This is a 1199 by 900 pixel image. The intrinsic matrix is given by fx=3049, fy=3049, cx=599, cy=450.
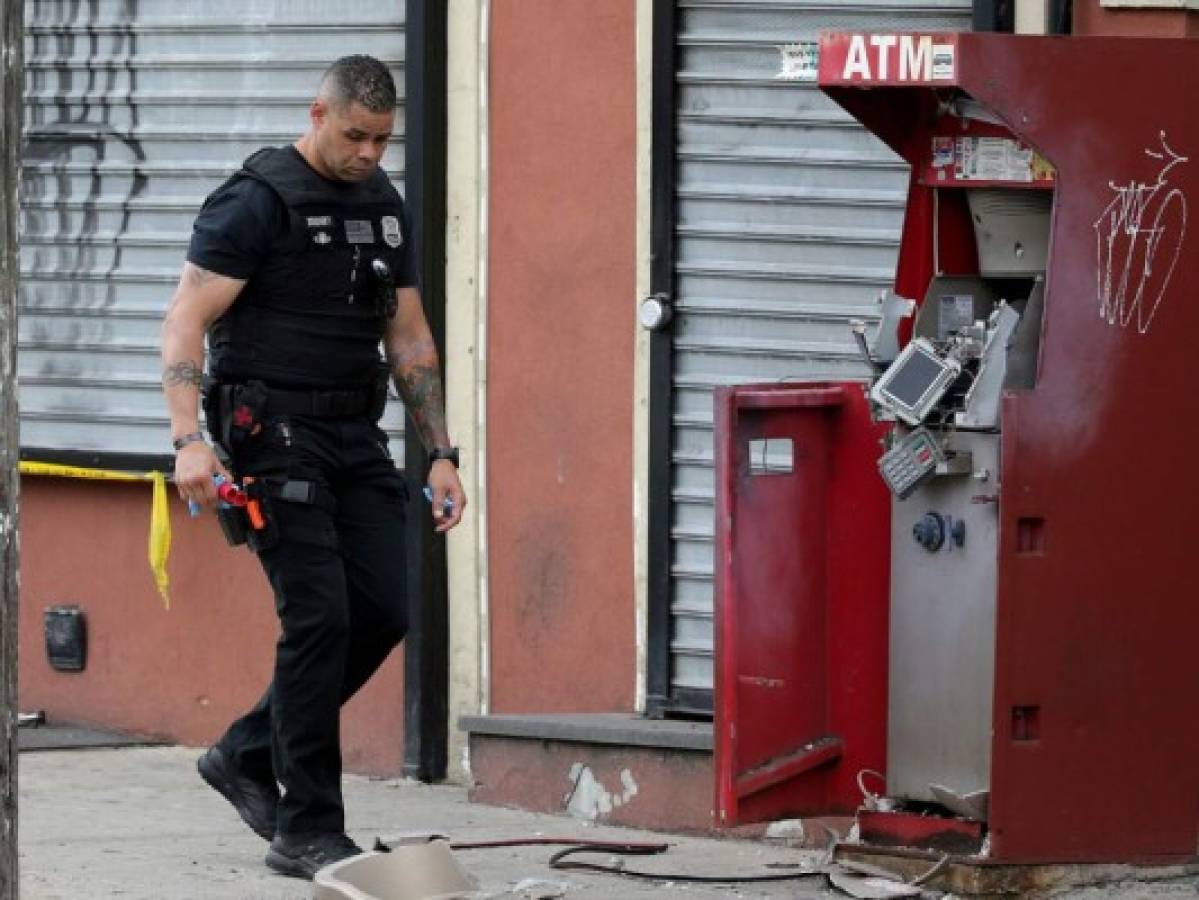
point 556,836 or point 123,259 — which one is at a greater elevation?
point 123,259

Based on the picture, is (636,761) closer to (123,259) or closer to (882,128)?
(882,128)

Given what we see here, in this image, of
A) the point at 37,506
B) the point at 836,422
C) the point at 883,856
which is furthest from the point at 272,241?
the point at 37,506

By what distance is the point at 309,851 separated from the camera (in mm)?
7348

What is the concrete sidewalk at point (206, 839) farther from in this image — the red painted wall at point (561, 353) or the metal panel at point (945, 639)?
the red painted wall at point (561, 353)

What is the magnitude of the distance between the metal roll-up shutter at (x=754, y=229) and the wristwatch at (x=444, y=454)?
118 centimetres

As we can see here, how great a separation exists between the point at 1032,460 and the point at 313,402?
5.66ft

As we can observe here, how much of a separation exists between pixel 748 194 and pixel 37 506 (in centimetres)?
284

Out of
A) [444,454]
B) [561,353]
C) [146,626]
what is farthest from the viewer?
[146,626]

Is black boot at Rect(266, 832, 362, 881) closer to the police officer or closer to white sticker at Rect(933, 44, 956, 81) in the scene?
the police officer

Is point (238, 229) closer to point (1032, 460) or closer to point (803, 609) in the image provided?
point (803, 609)

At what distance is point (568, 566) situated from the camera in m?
8.84

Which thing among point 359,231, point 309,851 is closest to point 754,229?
point 359,231

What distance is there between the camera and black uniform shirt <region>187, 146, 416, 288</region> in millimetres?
7203

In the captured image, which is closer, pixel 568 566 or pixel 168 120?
pixel 568 566
